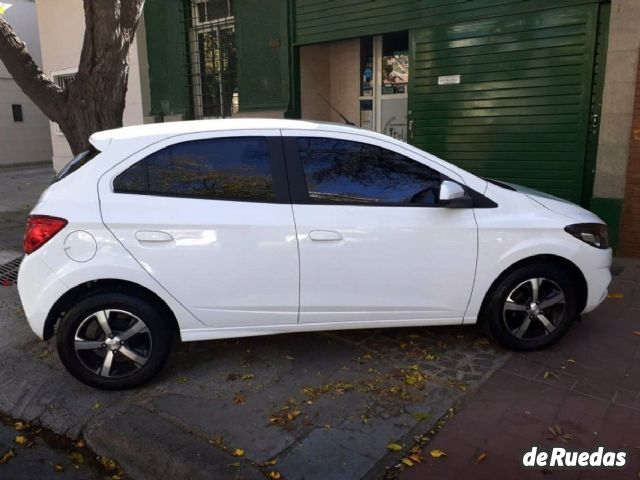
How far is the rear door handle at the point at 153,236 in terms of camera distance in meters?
3.42

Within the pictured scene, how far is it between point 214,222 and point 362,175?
1.02m

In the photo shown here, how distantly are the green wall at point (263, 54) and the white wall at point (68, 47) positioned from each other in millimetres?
2667

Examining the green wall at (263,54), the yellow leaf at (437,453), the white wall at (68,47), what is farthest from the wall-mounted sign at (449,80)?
the white wall at (68,47)

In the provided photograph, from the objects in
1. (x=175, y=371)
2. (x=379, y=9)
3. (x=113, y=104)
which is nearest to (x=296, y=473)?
(x=175, y=371)

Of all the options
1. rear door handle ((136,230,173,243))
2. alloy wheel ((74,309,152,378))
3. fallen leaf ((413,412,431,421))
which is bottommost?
fallen leaf ((413,412,431,421))

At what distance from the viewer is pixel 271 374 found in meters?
3.83

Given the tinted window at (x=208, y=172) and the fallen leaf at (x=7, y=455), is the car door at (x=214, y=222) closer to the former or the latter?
the tinted window at (x=208, y=172)

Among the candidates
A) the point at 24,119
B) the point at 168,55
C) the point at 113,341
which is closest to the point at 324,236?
the point at 113,341

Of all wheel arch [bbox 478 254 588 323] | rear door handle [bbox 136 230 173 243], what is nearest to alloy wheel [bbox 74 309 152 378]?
rear door handle [bbox 136 230 173 243]

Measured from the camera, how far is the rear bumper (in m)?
3.42

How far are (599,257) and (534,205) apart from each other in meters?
0.61

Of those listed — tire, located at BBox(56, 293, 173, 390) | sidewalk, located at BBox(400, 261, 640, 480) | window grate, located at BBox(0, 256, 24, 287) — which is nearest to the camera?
sidewalk, located at BBox(400, 261, 640, 480)

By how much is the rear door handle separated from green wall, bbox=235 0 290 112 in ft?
20.5

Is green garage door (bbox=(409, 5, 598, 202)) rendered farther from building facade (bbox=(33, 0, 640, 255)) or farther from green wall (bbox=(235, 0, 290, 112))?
green wall (bbox=(235, 0, 290, 112))
